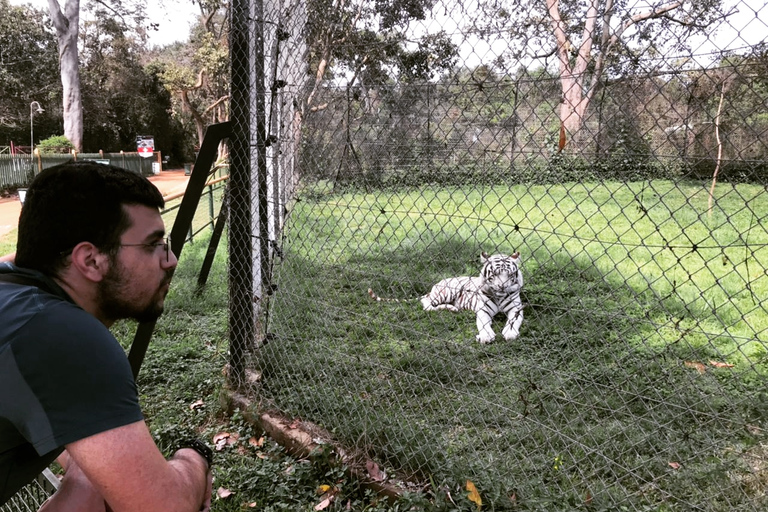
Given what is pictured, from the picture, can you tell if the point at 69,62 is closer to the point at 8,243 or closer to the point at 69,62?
the point at 69,62

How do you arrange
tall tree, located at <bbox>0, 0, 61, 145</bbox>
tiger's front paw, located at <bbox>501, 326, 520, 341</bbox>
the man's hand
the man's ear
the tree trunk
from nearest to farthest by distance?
the man's ear → the man's hand → tiger's front paw, located at <bbox>501, 326, 520, 341</bbox> → the tree trunk → tall tree, located at <bbox>0, 0, 61, 145</bbox>

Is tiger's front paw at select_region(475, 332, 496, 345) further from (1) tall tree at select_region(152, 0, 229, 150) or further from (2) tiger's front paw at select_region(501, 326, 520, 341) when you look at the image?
(1) tall tree at select_region(152, 0, 229, 150)

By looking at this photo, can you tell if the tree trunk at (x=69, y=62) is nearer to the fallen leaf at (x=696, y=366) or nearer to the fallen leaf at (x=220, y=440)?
the fallen leaf at (x=220, y=440)

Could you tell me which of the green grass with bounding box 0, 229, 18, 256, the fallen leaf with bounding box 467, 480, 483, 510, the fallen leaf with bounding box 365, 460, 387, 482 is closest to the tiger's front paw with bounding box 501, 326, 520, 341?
the fallen leaf with bounding box 365, 460, 387, 482

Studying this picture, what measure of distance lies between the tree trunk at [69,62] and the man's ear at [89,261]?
3071 cm

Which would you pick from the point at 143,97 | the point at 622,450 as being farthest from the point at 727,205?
the point at 143,97

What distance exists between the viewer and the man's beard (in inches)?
62.9

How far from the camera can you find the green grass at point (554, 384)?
264cm

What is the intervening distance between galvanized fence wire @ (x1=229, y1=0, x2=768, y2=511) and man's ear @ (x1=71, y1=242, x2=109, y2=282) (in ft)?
4.72

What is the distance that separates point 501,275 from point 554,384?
168 cm

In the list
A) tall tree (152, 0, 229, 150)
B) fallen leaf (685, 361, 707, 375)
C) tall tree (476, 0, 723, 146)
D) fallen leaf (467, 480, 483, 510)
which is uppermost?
tall tree (152, 0, 229, 150)

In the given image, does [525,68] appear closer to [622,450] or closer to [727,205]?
[622,450]

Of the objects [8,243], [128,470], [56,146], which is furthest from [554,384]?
[56,146]

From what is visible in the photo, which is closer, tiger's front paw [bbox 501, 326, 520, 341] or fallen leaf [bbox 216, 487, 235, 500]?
fallen leaf [bbox 216, 487, 235, 500]
